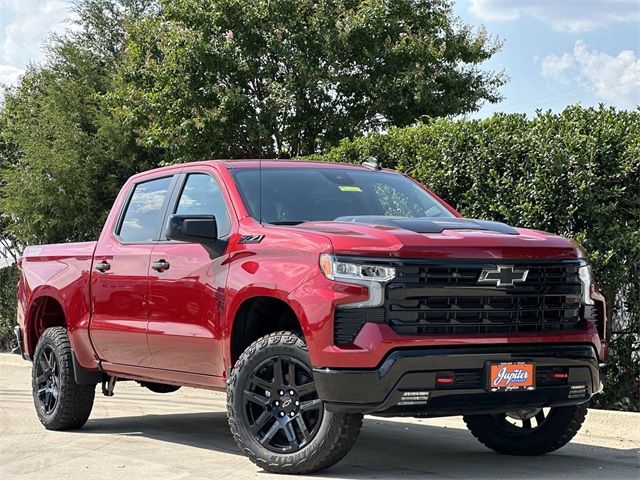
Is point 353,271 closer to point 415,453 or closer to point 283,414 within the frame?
point 283,414

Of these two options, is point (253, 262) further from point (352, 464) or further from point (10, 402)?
point (10, 402)

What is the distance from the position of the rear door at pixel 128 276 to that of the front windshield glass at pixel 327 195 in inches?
39.5

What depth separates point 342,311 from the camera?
20.6 ft

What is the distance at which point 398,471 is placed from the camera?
7.09 m

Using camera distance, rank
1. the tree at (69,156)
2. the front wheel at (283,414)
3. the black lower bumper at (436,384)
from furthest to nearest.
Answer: the tree at (69,156) → the front wheel at (283,414) → the black lower bumper at (436,384)

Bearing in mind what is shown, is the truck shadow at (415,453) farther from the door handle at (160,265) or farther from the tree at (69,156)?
the tree at (69,156)

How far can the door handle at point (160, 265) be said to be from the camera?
25.7 ft

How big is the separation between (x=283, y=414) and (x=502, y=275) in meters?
1.53

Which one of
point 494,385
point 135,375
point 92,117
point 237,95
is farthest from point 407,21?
point 494,385

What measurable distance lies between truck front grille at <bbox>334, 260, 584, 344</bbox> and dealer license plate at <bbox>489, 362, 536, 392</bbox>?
0.67 ft

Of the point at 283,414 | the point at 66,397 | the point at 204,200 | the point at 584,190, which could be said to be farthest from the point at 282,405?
the point at 584,190

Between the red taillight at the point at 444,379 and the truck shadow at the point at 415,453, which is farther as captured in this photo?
the truck shadow at the point at 415,453

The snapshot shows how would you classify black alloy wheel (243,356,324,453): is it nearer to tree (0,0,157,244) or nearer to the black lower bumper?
the black lower bumper

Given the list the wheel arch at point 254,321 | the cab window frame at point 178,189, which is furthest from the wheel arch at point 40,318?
the wheel arch at point 254,321
